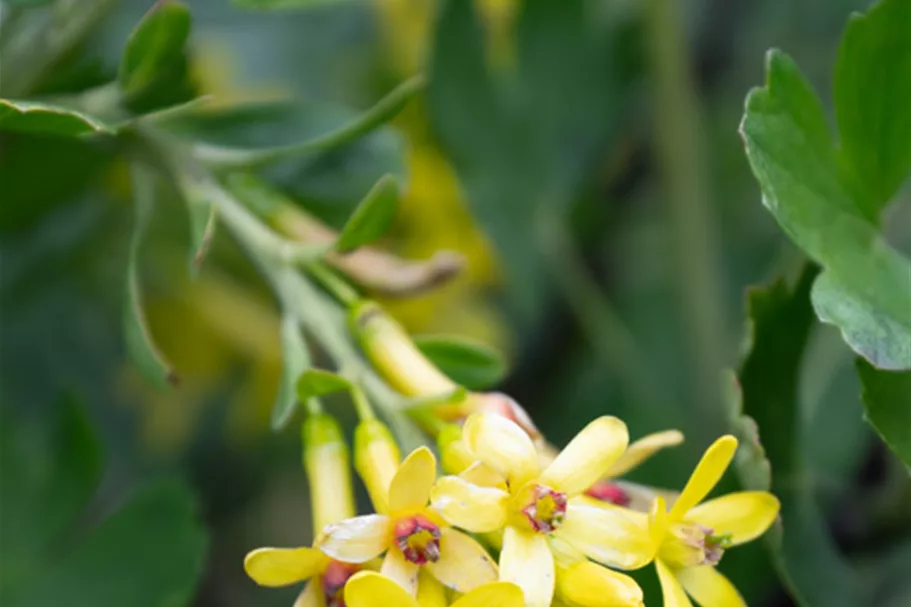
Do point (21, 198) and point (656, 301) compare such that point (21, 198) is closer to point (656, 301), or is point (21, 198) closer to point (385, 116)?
point (385, 116)

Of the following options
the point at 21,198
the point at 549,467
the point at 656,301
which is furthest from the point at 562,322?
the point at 549,467

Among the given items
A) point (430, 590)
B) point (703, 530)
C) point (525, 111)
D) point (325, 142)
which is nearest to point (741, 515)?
point (703, 530)

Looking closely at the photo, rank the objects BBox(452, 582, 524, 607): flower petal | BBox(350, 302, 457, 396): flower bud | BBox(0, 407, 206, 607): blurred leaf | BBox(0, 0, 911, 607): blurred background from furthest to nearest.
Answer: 1. BBox(0, 0, 911, 607): blurred background
2. BBox(0, 407, 206, 607): blurred leaf
3. BBox(350, 302, 457, 396): flower bud
4. BBox(452, 582, 524, 607): flower petal

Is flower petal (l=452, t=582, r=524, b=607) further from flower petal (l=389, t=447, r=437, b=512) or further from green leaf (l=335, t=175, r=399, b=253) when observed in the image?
green leaf (l=335, t=175, r=399, b=253)

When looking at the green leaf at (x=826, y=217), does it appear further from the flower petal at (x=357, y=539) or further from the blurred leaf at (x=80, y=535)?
the blurred leaf at (x=80, y=535)

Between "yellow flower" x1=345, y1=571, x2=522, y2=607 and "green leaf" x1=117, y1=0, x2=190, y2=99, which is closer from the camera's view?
"yellow flower" x1=345, y1=571, x2=522, y2=607

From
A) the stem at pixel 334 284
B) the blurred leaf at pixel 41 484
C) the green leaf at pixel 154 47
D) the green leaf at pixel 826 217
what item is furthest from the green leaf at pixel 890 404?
the blurred leaf at pixel 41 484

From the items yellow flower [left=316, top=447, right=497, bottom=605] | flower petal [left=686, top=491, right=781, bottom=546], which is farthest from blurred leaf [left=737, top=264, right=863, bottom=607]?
yellow flower [left=316, top=447, right=497, bottom=605]
